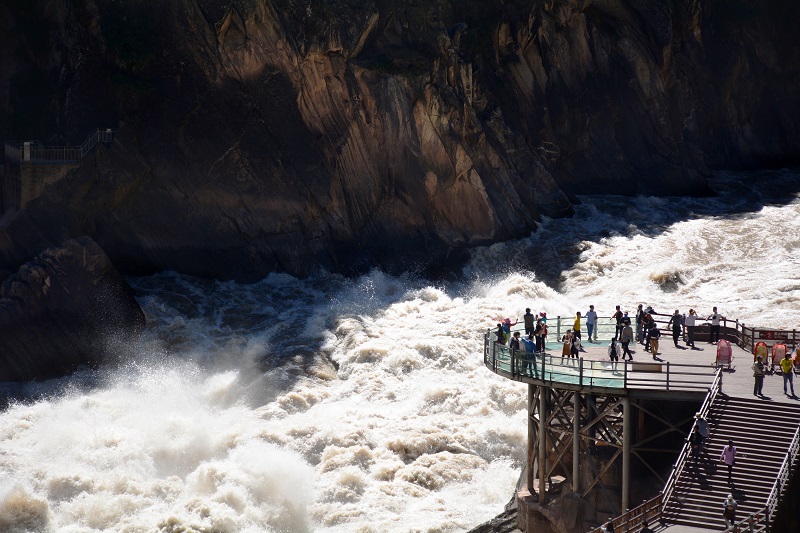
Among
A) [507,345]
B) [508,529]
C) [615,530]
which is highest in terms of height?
[507,345]

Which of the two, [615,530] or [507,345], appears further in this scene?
[507,345]

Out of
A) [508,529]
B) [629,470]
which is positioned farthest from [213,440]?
[629,470]

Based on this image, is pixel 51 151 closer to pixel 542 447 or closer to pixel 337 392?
pixel 337 392

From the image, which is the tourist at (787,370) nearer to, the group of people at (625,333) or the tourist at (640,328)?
the group of people at (625,333)

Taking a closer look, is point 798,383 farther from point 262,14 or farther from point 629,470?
point 262,14

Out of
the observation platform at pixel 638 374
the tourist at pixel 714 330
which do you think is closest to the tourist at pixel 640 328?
the tourist at pixel 714 330
